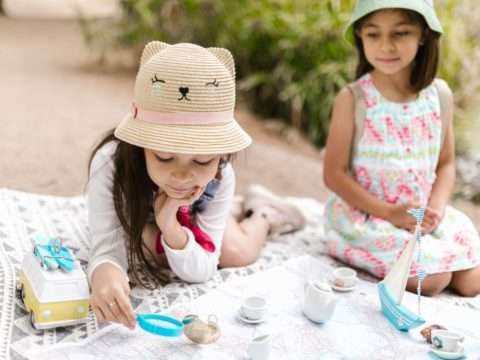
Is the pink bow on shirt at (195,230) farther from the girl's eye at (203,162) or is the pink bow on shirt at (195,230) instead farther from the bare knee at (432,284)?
the bare knee at (432,284)

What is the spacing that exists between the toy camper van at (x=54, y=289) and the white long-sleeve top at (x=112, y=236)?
90 millimetres

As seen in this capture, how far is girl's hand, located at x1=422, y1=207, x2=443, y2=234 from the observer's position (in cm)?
228

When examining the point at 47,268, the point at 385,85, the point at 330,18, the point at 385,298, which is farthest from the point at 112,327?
the point at 330,18

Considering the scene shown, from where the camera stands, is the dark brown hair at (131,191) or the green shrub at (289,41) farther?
the green shrub at (289,41)

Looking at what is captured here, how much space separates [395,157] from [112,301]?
1.16 meters

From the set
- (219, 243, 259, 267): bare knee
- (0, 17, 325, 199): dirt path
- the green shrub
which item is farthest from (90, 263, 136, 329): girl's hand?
the green shrub

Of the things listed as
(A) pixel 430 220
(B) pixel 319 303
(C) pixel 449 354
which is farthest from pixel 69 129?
(C) pixel 449 354

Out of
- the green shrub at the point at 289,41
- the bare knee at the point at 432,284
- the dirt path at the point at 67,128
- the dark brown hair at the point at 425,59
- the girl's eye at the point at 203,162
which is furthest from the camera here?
the green shrub at the point at 289,41

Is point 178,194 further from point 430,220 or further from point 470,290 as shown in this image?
point 470,290

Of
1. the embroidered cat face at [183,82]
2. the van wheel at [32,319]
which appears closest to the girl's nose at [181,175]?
the embroidered cat face at [183,82]

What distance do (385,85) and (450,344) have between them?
1.02 m

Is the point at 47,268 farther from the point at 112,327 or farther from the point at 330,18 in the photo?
the point at 330,18

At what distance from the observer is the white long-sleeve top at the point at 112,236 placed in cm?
194

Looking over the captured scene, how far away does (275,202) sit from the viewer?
2814mm
